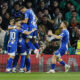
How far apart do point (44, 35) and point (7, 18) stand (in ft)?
5.68

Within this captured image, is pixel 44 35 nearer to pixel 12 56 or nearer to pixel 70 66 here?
pixel 70 66

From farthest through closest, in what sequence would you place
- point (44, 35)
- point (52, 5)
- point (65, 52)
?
1. point (52, 5)
2. point (44, 35)
3. point (65, 52)

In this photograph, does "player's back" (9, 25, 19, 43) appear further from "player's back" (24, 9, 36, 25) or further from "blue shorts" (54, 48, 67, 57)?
"blue shorts" (54, 48, 67, 57)

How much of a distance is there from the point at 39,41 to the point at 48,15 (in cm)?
182

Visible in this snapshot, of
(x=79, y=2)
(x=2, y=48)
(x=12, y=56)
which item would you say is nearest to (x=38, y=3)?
(x=79, y=2)

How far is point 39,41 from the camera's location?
1919 centimetres

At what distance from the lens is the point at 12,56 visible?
1625 cm

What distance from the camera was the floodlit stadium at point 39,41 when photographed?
1630 centimetres

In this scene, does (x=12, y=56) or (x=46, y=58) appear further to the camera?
(x=46, y=58)

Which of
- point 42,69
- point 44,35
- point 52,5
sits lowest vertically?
point 42,69

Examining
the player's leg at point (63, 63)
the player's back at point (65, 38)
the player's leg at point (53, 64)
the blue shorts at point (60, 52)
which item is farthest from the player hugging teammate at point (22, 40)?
the player's back at point (65, 38)

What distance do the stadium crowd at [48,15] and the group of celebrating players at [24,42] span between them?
153 cm

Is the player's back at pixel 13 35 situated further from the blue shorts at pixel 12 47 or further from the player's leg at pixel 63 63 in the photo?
the player's leg at pixel 63 63

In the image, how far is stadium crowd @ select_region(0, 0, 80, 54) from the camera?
1900 centimetres
